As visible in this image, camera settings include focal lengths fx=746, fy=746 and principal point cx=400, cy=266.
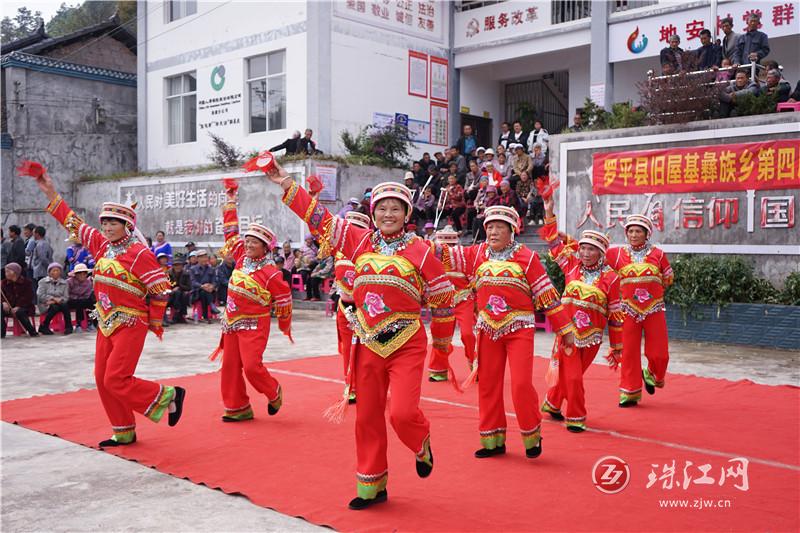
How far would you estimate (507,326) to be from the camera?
16.2 feet

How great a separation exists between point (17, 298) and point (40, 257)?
302 centimetres

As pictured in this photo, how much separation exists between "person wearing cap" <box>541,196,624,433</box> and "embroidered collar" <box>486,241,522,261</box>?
37.9 inches

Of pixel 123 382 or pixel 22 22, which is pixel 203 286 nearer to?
pixel 123 382

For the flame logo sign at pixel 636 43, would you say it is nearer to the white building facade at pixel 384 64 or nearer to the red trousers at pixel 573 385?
the white building facade at pixel 384 64

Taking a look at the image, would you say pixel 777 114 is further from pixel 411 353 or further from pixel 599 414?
pixel 411 353

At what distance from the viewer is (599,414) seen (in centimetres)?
622

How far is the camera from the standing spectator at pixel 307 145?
16219mm

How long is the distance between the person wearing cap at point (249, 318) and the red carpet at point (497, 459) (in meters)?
0.24

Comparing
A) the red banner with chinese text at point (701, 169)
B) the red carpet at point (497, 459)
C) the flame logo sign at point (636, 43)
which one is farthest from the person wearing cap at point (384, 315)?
the flame logo sign at point (636, 43)

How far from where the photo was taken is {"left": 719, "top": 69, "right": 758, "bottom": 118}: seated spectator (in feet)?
35.4

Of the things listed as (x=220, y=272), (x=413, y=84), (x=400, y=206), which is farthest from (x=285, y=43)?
(x=400, y=206)

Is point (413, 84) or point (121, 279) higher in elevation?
point (413, 84)

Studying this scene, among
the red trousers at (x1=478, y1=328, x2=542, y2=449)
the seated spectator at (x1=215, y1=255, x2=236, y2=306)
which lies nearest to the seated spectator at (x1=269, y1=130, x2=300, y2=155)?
the seated spectator at (x1=215, y1=255, x2=236, y2=306)

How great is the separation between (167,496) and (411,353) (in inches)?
63.3
